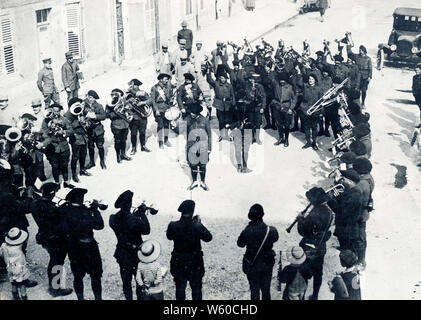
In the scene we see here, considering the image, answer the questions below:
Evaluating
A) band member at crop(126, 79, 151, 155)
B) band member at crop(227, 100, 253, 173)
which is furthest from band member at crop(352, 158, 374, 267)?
band member at crop(126, 79, 151, 155)

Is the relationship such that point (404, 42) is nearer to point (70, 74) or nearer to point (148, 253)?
point (70, 74)

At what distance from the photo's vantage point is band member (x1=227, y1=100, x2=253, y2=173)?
38.4 ft

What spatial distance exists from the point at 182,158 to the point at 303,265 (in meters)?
6.21

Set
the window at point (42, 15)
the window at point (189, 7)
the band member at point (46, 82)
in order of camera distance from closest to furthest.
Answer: the band member at point (46, 82) < the window at point (42, 15) < the window at point (189, 7)

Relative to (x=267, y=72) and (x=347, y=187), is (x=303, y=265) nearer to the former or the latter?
(x=347, y=187)

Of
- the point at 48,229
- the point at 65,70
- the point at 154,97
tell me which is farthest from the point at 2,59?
the point at 48,229

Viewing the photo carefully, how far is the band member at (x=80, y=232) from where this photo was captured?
23.1 feet

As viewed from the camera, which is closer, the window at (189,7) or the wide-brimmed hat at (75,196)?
the wide-brimmed hat at (75,196)

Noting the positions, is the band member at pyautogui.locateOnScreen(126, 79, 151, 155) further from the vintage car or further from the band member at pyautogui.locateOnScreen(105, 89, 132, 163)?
the vintage car

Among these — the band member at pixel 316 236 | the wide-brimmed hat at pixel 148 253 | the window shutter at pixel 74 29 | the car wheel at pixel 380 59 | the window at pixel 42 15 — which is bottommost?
the car wheel at pixel 380 59

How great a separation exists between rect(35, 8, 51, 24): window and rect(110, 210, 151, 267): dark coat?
10351 mm

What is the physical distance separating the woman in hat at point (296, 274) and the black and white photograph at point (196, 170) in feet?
0.06

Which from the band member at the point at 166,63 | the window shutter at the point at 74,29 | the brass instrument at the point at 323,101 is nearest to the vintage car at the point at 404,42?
the brass instrument at the point at 323,101

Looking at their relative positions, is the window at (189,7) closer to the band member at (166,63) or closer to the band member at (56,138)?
the band member at (166,63)
